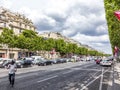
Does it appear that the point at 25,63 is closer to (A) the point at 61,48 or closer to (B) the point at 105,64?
(B) the point at 105,64

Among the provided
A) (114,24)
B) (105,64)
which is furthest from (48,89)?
(105,64)

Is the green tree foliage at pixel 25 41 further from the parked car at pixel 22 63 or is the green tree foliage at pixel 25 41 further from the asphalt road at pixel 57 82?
the asphalt road at pixel 57 82

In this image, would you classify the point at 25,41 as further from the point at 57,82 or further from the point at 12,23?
the point at 57,82

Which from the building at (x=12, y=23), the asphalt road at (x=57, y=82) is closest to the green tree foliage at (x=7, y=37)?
the building at (x=12, y=23)

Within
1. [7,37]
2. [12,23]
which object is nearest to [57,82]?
[7,37]

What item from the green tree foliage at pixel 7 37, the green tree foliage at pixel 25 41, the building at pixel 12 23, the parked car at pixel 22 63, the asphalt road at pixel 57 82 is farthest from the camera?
the building at pixel 12 23

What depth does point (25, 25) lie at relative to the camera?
108 m

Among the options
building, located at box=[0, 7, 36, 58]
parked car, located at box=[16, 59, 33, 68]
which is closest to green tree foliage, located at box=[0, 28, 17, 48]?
building, located at box=[0, 7, 36, 58]

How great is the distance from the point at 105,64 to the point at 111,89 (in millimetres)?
40292

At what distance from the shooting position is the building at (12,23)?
86688 mm

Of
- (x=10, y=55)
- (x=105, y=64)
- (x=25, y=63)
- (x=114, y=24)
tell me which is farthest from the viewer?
(x=10, y=55)

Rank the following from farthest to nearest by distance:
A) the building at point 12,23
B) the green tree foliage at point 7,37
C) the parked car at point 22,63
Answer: the building at point 12,23
the green tree foliage at point 7,37
the parked car at point 22,63

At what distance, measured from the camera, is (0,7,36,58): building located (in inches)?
3413

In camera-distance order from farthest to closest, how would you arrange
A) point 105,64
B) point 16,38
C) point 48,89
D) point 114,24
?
point 16,38
point 105,64
point 114,24
point 48,89
